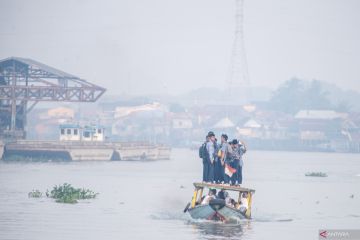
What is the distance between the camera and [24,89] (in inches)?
4803

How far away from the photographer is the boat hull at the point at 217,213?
4400cm

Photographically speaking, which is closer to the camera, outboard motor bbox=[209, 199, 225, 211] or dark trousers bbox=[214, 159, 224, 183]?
outboard motor bbox=[209, 199, 225, 211]

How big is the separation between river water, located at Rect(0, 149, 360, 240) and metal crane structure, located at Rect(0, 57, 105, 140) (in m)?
33.9

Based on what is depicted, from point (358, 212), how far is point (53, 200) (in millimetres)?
15672

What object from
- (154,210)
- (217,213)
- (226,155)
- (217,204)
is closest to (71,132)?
(154,210)

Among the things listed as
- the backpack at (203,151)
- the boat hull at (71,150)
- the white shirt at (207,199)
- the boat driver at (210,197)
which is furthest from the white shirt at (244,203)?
the boat hull at (71,150)

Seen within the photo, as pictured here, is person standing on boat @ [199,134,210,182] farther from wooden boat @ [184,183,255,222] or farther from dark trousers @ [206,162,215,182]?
wooden boat @ [184,183,255,222]

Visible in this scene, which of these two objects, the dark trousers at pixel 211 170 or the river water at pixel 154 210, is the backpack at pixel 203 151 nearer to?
the dark trousers at pixel 211 170

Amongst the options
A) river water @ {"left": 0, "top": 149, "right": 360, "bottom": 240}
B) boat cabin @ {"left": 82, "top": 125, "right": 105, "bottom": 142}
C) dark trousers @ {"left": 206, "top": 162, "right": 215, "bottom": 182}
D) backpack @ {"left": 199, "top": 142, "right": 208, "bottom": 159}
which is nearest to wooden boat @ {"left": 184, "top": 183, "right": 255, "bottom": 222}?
river water @ {"left": 0, "top": 149, "right": 360, "bottom": 240}

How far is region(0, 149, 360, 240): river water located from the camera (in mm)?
41375

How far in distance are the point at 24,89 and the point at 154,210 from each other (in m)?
72.6

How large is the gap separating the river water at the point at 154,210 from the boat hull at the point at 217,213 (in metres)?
0.32

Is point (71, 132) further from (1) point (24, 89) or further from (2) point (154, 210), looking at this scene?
(2) point (154, 210)

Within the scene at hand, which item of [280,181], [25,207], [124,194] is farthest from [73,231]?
[280,181]
